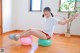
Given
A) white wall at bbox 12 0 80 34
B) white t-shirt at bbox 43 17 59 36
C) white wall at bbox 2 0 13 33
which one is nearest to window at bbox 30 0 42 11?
white wall at bbox 12 0 80 34

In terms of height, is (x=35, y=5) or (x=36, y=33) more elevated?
(x=35, y=5)

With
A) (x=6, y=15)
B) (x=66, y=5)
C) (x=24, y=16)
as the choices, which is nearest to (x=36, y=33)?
(x=66, y=5)

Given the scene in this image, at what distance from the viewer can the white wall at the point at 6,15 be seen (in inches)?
197

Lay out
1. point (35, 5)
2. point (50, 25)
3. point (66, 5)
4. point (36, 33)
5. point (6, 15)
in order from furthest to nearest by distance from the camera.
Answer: point (35, 5) < point (6, 15) < point (66, 5) < point (50, 25) < point (36, 33)

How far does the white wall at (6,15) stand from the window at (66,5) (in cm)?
181

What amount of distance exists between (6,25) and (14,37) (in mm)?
1938

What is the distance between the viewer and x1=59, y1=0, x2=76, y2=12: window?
15.8 feet

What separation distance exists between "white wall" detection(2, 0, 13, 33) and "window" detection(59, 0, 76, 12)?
5.94 feet

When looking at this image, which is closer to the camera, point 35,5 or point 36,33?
point 36,33

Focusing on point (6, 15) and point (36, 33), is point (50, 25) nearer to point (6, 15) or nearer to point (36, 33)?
point (36, 33)

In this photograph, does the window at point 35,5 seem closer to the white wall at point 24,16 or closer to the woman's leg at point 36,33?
the white wall at point 24,16

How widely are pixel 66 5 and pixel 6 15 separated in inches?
80.6

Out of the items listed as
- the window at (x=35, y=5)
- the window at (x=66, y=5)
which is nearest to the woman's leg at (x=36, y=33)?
the window at (x=66, y=5)

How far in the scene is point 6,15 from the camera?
5.18 metres
